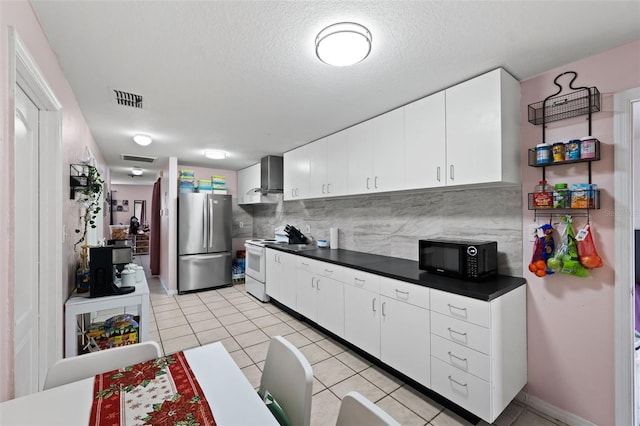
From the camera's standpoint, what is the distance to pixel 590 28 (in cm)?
150

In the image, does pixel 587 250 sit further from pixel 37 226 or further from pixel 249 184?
pixel 249 184

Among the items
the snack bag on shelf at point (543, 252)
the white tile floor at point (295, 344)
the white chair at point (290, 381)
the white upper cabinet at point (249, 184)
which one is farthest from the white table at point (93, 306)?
the snack bag on shelf at point (543, 252)

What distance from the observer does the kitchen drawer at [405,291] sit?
2006 millimetres

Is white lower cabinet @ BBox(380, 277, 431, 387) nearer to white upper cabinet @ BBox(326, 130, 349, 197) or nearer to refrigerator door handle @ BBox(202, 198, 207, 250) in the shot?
white upper cabinet @ BBox(326, 130, 349, 197)

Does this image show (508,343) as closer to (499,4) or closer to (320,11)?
(499,4)

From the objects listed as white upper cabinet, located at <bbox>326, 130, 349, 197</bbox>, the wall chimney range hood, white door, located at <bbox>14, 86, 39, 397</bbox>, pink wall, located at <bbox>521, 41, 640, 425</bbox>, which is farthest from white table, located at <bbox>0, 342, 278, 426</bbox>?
the wall chimney range hood

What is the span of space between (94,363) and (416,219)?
Answer: 2633 millimetres

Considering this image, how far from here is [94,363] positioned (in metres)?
1.24

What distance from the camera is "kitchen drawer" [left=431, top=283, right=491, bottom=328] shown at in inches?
66.0

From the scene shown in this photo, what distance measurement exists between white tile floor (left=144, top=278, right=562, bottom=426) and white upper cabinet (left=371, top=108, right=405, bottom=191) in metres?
1.68

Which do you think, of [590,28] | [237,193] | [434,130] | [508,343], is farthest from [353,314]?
[237,193]

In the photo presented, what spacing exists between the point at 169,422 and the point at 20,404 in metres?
0.56

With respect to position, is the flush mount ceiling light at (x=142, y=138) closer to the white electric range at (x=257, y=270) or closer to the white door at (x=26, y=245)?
the white door at (x=26, y=245)

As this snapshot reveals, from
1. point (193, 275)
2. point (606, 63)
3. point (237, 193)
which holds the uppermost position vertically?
point (606, 63)
